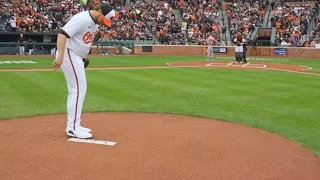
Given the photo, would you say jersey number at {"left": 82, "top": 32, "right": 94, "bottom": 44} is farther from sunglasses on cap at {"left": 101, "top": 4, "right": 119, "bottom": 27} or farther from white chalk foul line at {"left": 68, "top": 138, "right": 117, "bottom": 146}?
white chalk foul line at {"left": 68, "top": 138, "right": 117, "bottom": 146}

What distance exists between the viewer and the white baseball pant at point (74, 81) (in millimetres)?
6080

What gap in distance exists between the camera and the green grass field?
7938 millimetres

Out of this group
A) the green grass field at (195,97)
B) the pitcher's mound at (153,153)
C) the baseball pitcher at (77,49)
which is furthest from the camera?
the green grass field at (195,97)

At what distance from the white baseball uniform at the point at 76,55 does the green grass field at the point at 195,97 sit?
2459 millimetres

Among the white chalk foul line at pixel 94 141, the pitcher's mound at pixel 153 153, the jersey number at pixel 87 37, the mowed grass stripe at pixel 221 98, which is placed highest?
the jersey number at pixel 87 37

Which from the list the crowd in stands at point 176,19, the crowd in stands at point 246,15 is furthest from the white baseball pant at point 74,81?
the crowd in stands at point 246,15

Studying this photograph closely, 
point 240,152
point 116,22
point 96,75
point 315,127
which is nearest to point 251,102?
point 315,127

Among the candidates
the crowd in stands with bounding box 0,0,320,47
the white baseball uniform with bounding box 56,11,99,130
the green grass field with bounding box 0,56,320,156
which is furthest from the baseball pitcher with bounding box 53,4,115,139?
the crowd in stands with bounding box 0,0,320,47

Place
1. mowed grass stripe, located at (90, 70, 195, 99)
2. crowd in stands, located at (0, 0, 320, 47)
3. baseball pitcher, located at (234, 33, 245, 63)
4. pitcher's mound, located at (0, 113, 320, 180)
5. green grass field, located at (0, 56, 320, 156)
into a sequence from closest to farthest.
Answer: pitcher's mound, located at (0, 113, 320, 180) → green grass field, located at (0, 56, 320, 156) → mowed grass stripe, located at (90, 70, 195, 99) → baseball pitcher, located at (234, 33, 245, 63) → crowd in stands, located at (0, 0, 320, 47)

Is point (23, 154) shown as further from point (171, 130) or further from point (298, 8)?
point (298, 8)

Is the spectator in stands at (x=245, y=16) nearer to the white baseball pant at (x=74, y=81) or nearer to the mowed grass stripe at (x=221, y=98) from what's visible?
the mowed grass stripe at (x=221, y=98)

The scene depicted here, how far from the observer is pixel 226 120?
7809mm

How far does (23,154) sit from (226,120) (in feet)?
13.2

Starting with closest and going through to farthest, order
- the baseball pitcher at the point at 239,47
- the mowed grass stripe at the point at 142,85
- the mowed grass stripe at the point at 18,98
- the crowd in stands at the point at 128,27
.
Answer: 1. the mowed grass stripe at the point at 18,98
2. the mowed grass stripe at the point at 142,85
3. the baseball pitcher at the point at 239,47
4. the crowd in stands at the point at 128,27
